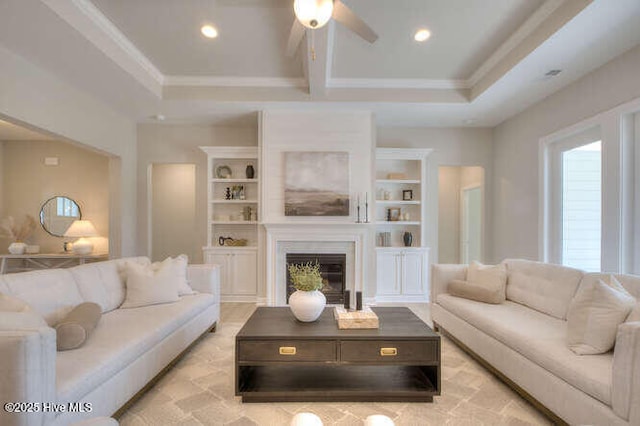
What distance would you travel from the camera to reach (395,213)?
16.5 ft

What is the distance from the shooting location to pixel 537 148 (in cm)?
413

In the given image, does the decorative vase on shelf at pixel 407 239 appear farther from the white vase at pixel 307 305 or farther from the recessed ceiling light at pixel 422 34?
the white vase at pixel 307 305

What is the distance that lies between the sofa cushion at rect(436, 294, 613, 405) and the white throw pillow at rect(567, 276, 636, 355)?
0.06 metres

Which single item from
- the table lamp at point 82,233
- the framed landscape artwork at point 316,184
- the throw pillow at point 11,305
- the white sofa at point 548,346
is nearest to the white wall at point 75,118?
the table lamp at point 82,233

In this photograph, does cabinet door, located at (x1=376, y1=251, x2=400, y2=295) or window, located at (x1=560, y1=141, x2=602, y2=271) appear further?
cabinet door, located at (x1=376, y1=251, x2=400, y2=295)

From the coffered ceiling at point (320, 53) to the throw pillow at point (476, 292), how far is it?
2.25m

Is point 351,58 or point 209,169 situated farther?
point 209,169

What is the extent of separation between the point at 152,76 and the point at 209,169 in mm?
1467

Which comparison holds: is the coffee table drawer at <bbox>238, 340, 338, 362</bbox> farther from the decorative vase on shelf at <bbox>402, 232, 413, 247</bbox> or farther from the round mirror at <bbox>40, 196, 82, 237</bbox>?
the round mirror at <bbox>40, 196, 82, 237</bbox>

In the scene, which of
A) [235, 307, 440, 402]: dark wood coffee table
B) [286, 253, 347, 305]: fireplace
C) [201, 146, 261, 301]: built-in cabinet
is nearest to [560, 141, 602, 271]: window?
[235, 307, 440, 402]: dark wood coffee table

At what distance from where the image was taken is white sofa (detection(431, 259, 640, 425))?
1431 mm

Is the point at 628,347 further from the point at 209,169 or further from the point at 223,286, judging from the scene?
the point at 209,169

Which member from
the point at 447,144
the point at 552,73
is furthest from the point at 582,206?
the point at 447,144

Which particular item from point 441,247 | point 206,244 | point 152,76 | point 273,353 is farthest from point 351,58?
point 441,247
